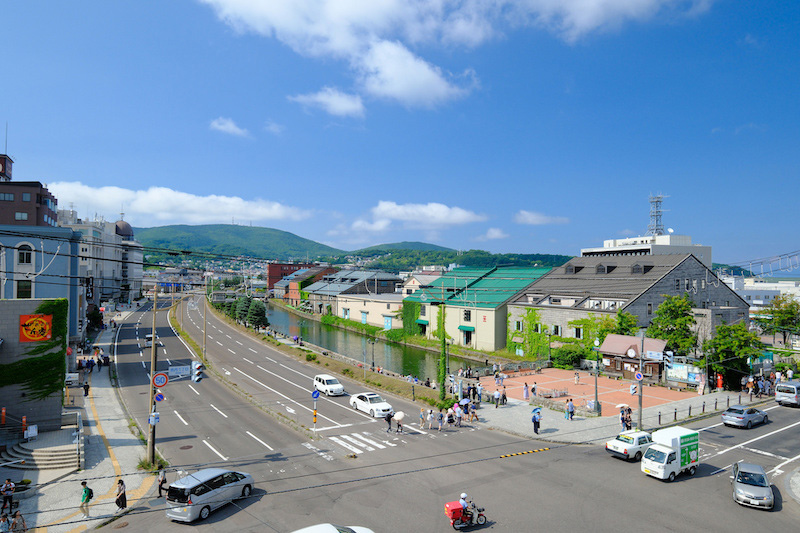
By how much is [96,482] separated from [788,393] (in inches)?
1713

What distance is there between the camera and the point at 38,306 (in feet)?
86.3

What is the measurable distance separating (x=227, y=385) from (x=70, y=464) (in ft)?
56.0

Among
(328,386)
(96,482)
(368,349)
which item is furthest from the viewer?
(368,349)

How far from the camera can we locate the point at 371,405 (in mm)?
30078

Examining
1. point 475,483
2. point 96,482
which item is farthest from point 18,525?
point 475,483

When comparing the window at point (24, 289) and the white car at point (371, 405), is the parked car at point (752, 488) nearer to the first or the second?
the white car at point (371, 405)

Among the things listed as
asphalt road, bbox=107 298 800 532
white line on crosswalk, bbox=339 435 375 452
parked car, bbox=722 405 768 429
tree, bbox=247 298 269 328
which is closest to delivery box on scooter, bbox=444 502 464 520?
asphalt road, bbox=107 298 800 532

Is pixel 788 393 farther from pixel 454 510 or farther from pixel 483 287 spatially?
pixel 483 287

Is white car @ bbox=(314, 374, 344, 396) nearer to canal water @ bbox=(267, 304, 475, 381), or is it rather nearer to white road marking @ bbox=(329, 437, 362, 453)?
white road marking @ bbox=(329, 437, 362, 453)

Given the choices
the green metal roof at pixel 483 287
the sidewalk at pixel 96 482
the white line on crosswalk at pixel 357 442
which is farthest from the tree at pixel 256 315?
the white line on crosswalk at pixel 357 442

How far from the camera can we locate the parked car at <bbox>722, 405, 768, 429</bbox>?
2681 centimetres

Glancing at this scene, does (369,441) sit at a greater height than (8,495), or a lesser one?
lesser

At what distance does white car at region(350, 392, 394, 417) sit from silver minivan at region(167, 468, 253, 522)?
494 inches

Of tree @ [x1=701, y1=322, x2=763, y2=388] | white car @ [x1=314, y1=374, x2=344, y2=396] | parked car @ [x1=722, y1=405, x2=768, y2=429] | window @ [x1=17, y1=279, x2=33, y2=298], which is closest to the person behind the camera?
parked car @ [x1=722, y1=405, x2=768, y2=429]
